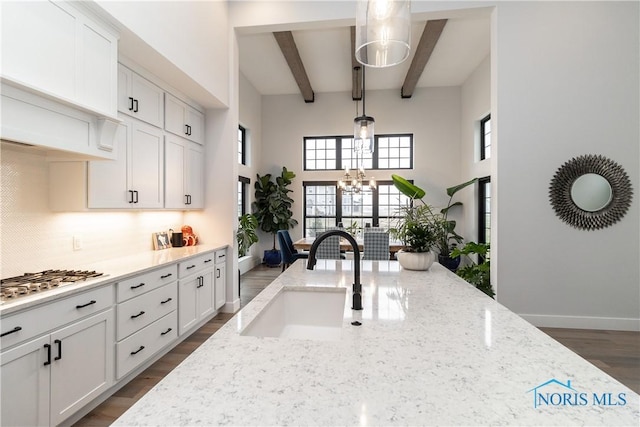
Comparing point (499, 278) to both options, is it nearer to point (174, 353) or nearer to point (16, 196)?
point (174, 353)

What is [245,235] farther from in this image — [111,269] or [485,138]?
[485,138]

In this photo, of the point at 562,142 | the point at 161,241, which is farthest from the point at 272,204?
the point at 562,142

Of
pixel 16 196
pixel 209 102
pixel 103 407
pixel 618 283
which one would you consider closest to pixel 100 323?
pixel 103 407

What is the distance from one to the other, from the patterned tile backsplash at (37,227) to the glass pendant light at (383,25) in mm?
2271

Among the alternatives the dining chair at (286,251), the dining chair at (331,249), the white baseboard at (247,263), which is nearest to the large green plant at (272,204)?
the white baseboard at (247,263)

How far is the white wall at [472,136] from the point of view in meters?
5.43

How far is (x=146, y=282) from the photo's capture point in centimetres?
242

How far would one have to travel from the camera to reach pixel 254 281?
18.4ft

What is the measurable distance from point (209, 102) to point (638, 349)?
17.3ft

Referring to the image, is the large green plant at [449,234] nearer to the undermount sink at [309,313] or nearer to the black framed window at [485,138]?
the black framed window at [485,138]

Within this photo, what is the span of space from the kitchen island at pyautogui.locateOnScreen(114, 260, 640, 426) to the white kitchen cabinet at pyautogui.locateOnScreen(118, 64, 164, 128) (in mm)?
2443

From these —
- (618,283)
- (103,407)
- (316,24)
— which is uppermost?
(316,24)

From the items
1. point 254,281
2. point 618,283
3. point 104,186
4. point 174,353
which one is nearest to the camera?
point 104,186

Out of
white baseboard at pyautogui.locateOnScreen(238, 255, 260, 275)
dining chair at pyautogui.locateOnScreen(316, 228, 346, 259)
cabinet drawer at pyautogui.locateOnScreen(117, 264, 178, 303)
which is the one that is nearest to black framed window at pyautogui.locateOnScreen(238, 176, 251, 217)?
white baseboard at pyautogui.locateOnScreen(238, 255, 260, 275)
